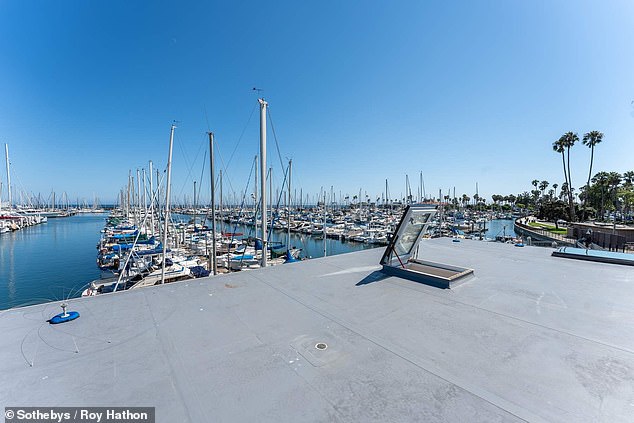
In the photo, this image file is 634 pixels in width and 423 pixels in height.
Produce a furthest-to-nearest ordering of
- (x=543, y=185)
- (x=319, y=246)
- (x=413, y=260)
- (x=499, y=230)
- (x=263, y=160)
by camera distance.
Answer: (x=543, y=185) → (x=499, y=230) → (x=319, y=246) → (x=263, y=160) → (x=413, y=260)

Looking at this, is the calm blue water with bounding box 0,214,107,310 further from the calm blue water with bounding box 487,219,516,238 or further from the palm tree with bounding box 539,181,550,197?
the palm tree with bounding box 539,181,550,197

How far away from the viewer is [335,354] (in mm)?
2943

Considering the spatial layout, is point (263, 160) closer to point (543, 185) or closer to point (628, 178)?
point (628, 178)

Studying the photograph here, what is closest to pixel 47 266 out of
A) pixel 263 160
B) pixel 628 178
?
pixel 263 160

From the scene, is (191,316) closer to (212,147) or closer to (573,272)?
(573,272)

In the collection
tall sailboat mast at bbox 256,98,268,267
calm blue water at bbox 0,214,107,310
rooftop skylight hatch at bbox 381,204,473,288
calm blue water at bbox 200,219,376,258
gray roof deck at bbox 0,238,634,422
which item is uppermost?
tall sailboat mast at bbox 256,98,268,267

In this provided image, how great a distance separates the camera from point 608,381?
96.6 inches

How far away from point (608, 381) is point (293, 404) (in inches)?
125

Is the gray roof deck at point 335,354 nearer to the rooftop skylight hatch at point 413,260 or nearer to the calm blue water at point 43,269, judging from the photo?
the rooftop skylight hatch at point 413,260

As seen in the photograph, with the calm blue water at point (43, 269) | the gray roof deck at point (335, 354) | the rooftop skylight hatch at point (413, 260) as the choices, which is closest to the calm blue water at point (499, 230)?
the rooftop skylight hatch at point (413, 260)

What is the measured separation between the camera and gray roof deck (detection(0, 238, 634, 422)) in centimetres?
218

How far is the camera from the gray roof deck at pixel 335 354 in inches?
85.7

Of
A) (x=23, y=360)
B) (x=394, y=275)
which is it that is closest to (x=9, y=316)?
Answer: (x=23, y=360)

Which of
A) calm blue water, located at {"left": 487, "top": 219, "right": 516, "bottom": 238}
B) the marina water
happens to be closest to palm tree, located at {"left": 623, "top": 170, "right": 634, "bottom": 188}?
calm blue water, located at {"left": 487, "top": 219, "right": 516, "bottom": 238}
